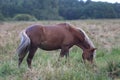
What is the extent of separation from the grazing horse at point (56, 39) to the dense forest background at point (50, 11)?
3864 centimetres

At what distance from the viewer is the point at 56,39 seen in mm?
8289

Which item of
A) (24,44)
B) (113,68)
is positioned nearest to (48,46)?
(24,44)

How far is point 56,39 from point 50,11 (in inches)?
1975

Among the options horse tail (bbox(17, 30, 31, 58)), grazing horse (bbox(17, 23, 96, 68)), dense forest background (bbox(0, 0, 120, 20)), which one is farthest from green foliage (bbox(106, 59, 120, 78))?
dense forest background (bbox(0, 0, 120, 20))

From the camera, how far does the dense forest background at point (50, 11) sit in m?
49.3

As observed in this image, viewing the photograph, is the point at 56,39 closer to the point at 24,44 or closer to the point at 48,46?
the point at 48,46

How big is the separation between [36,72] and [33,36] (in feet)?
8.41

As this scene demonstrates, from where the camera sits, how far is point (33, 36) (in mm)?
7973

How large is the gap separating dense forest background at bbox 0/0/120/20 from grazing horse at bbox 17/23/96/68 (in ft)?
127

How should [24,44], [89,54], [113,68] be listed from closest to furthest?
[113,68] < [24,44] < [89,54]

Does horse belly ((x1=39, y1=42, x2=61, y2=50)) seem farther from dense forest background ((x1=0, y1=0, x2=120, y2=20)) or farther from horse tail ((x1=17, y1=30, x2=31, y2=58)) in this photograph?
dense forest background ((x1=0, y1=0, x2=120, y2=20))

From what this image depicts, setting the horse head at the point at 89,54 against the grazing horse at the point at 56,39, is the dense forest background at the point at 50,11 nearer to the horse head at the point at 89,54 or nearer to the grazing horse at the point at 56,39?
the grazing horse at the point at 56,39

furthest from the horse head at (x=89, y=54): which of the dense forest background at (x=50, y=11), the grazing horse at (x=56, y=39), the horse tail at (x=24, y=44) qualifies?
the dense forest background at (x=50, y=11)

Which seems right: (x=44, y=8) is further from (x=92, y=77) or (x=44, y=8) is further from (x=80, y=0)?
(x=92, y=77)
